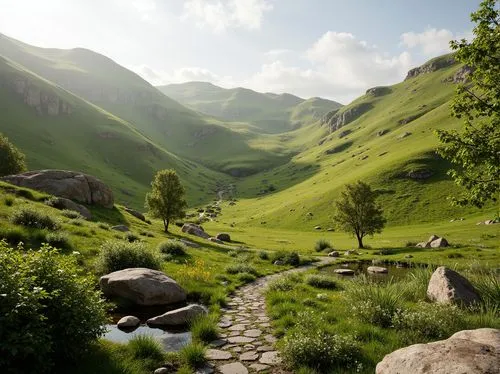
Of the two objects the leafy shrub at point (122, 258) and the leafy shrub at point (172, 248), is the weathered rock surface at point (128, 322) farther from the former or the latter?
the leafy shrub at point (172, 248)

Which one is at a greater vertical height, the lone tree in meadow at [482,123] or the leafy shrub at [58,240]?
the lone tree in meadow at [482,123]

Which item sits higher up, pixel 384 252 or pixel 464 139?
pixel 464 139

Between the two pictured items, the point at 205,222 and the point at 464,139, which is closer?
the point at 464,139

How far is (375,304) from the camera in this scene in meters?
13.0

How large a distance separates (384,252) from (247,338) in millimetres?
44367

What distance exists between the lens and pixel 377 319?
12.4 m

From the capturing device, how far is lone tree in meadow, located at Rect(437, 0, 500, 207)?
1706cm

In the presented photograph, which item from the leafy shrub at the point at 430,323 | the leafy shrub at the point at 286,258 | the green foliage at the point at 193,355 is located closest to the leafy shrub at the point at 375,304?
the leafy shrub at the point at 430,323

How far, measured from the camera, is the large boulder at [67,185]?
46.4m

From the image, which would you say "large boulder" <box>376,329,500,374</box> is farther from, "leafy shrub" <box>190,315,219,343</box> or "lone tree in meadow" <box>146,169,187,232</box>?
"lone tree in meadow" <box>146,169,187,232</box>

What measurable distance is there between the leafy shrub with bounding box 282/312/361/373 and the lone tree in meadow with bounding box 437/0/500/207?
12226mm

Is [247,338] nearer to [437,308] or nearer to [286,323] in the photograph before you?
[286,323]

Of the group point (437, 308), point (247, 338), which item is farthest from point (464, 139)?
point (247, 338)

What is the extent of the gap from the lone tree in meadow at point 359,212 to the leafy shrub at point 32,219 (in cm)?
4904
